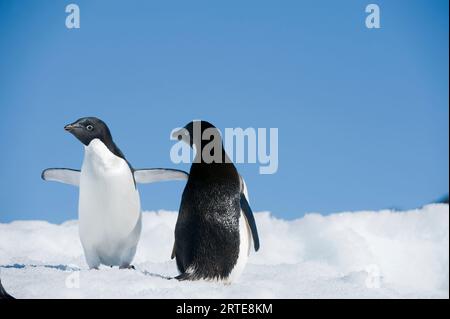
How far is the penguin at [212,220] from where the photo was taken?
2730 millimetres

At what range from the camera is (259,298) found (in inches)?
90.9

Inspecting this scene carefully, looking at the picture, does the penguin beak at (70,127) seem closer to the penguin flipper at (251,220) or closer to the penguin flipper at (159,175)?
the penguin flipper at (159,175)

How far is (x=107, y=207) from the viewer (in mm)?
3174

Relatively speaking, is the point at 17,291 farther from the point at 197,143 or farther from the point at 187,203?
the point at 197,143

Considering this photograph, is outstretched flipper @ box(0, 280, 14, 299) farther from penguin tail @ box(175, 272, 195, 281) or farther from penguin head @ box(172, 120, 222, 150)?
penguin head @ box(172, 120, 222, 150)

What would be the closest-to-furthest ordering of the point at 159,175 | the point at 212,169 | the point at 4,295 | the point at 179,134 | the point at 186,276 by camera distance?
1. the point at 4,295
2. the point at 186,276
3. the point at 212,169
4. the point at 179,134
5. the point at 159,175

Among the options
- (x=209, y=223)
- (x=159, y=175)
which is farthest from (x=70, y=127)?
(x=209, y=223)

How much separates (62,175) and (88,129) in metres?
0.50

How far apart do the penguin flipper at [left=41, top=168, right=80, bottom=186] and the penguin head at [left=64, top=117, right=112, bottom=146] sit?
362 millimetres

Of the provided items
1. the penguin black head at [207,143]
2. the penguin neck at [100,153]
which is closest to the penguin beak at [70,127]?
the penguin neck at [100,153]

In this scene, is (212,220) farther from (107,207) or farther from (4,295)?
(4,295)

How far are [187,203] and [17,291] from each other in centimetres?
85
